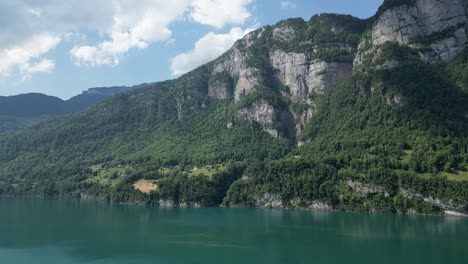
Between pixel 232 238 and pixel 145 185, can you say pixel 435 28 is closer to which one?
pixel 145 185

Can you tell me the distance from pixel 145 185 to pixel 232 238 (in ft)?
311

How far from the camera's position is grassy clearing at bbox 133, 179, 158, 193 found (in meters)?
174

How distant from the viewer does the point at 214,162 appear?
194 meters

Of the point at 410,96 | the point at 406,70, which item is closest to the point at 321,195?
the point at 410,96

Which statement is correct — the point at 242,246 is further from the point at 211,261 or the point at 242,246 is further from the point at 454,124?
the point at 454,124

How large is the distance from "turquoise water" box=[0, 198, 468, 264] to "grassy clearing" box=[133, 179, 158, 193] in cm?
4197

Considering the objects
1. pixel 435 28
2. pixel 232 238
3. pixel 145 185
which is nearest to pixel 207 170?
pixel 145 185

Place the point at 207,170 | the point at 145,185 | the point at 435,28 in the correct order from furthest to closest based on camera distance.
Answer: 1. the point at 435,28
2. the point at 207,170
3. the point at 145,185

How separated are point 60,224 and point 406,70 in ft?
466

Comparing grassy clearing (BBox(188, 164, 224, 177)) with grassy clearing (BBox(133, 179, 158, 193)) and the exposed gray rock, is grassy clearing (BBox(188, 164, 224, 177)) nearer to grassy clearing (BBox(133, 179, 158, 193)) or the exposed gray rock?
grassy clearing (BBox(133, 179, 158, 193))

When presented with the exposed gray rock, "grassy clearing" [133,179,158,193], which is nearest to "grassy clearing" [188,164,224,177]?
"grassy clearing" [133,179,158,193]

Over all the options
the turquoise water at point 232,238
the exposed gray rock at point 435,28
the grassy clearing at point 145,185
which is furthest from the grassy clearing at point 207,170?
the exposed gray rock at point 435,28

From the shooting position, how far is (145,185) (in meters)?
178

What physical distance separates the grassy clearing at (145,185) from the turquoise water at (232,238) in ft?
138
